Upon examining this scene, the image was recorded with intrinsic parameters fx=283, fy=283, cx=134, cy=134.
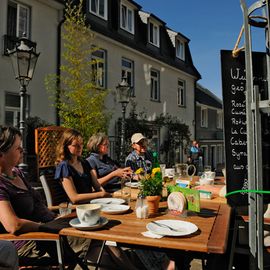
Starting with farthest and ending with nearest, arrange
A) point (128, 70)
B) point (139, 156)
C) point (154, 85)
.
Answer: point (154, 85), point (128, 70), point (139, 156)

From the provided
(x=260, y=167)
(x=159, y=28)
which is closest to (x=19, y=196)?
(x=260, y=167)

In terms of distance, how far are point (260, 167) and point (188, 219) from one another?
674 millimetres

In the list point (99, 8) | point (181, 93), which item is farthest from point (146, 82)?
point (99, 8)

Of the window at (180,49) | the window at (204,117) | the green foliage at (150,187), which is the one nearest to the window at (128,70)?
the window at (180,49)

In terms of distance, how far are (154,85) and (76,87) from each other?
6.67 meters

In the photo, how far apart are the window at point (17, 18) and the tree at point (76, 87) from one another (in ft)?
3.69

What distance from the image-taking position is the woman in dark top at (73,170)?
2.79 meters

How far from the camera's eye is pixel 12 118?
7840mm

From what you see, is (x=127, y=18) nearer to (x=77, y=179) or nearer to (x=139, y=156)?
(x=139, y=156)

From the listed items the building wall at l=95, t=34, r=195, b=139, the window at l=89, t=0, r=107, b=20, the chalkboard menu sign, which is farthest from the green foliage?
the window at l=89, t=0, r=107, b=20

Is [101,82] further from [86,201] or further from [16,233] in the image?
[16,233]

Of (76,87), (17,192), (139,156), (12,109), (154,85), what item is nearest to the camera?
(17,192)

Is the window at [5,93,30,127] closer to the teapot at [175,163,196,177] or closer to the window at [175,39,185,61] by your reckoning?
the teapot at [175,163,196,177]

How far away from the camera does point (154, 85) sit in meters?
14.2
